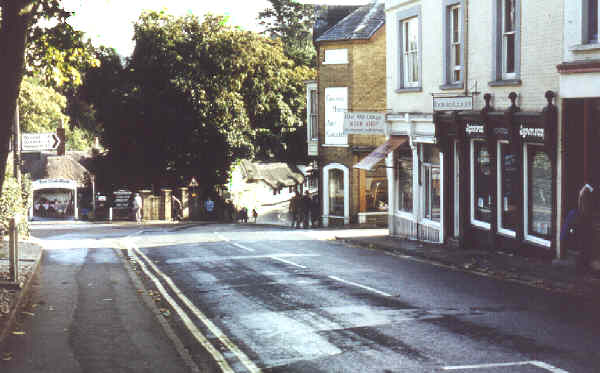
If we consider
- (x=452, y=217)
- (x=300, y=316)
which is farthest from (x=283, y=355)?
(x=452, y=217)

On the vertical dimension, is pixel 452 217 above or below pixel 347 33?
below

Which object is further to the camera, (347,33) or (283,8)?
(283,8)

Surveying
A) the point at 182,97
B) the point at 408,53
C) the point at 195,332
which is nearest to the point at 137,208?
the point at 182,97

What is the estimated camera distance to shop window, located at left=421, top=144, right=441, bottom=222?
24.4 m

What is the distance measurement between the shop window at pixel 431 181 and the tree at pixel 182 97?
2431 cm

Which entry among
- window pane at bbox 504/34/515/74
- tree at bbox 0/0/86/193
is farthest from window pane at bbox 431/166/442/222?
tree at bbox 0/0/86/193

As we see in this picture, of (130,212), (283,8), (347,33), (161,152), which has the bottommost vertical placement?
(130,212)

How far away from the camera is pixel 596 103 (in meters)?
16.0

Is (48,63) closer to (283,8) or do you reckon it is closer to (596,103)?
(596,103)

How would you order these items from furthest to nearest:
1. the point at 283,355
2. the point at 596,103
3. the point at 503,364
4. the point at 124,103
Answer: the point at 124,103 → the point at 596,103 → the point at 283,355 → the point at 503,364

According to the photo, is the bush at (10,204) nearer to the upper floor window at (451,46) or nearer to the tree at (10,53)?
the upper floor window at (451,46)

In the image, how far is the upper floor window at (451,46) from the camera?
2277 cm

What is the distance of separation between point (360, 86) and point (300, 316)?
91.7 ft

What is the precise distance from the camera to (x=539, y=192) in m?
18.3
